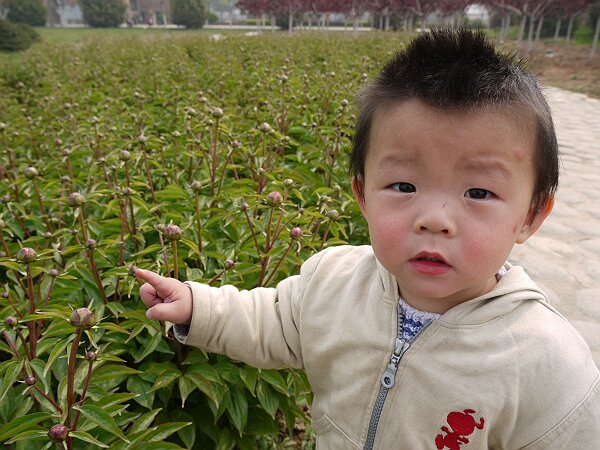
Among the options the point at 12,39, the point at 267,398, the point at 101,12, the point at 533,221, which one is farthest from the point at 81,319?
the point at 101,12

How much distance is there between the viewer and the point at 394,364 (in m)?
1.12

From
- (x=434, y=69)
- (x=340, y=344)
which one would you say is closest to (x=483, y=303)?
(x=340, y=344)

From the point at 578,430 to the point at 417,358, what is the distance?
1.01 ft

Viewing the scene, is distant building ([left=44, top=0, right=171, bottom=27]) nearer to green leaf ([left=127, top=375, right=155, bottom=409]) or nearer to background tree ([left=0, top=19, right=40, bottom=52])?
background tree ([left=0, top=19, right=40, bottom=52])

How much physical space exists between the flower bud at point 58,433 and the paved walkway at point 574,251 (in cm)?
148

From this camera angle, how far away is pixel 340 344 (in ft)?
3.94

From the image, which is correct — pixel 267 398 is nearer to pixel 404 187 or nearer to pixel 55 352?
pixel 55 352

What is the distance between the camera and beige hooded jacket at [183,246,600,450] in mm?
1019

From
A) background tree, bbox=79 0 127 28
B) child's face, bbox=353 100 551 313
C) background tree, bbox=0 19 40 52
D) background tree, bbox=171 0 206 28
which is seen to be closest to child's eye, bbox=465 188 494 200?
child's face, bbox=353 100 551 313

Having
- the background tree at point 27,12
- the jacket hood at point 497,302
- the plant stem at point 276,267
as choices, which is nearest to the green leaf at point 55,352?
the plant stem at point 276,267

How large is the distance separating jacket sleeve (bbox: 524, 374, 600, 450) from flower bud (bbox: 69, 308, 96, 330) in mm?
847

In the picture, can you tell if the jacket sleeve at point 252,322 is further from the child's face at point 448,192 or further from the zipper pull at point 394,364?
the child's face at point 448,192

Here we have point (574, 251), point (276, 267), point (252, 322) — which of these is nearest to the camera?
point (252, 322)

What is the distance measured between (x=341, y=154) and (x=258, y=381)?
1.57 metres
